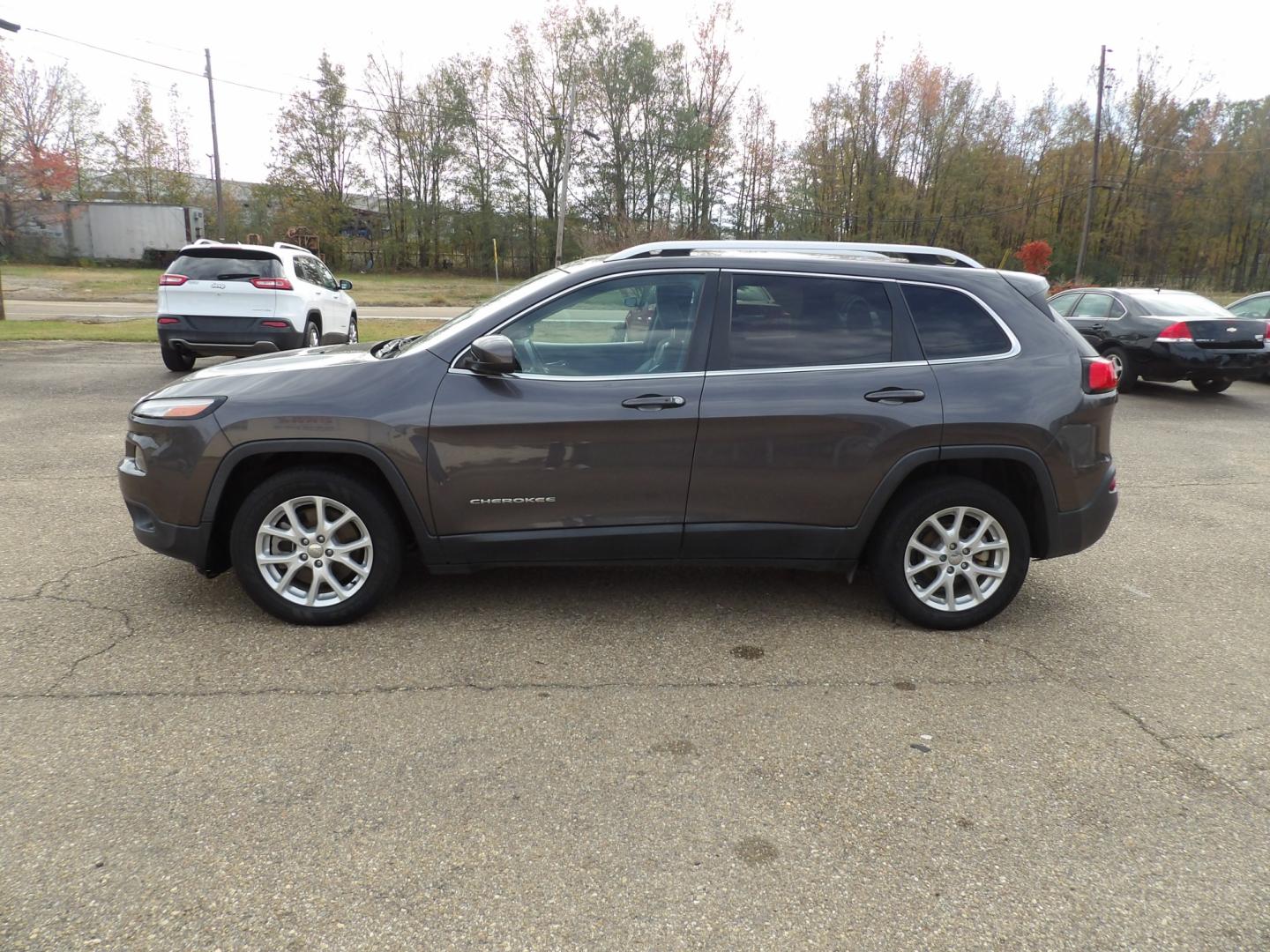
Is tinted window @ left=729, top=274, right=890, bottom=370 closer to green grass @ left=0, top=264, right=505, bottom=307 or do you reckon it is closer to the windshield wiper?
the windshield wiper

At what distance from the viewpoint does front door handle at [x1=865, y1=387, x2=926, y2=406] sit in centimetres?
386

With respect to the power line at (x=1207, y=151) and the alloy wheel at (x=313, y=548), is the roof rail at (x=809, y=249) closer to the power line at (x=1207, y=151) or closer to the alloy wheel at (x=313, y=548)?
the alloy wheel at (x=313, y=548)

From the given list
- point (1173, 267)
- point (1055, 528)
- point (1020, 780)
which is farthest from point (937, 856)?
point (1173, 267)

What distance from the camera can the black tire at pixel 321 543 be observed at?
377 cm

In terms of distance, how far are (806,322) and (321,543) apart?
2.45 meters

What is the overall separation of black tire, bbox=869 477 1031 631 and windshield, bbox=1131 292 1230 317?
A: 9.90m

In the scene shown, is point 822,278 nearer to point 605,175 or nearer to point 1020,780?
point 1020,780

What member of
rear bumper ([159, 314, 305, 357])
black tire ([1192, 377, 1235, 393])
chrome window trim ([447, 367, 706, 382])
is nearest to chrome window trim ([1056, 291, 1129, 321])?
black tire ([1192, 377, 1235, 393])

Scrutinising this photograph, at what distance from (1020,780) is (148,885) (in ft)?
8.78

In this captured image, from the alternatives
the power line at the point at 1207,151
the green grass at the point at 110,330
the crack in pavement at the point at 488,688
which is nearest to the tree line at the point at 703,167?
the power line at the point at 1207,151

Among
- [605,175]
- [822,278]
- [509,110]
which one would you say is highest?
[509,110]

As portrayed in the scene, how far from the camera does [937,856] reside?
2467 mm

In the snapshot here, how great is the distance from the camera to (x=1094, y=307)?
42.8ft

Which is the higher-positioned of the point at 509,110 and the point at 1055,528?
the point at 509,110
